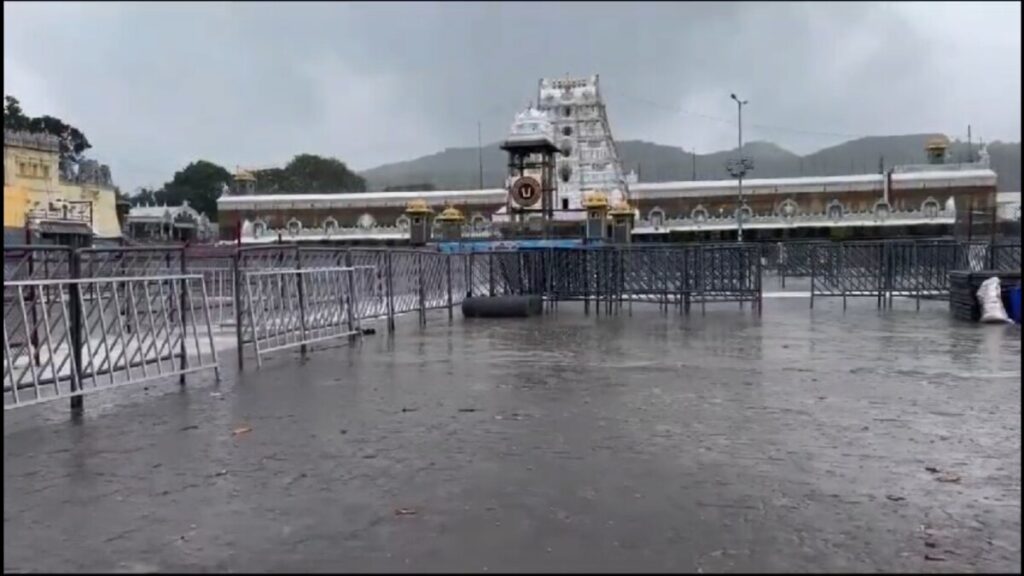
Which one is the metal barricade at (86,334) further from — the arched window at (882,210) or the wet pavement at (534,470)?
the arched window at (882,210)

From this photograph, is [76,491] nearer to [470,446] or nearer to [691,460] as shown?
[470,446]

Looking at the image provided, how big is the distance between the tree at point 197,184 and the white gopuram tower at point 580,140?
171ft

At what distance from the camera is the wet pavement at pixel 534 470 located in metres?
4.25

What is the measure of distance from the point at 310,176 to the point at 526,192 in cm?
6971

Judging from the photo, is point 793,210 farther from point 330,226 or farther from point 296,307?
point 296,307

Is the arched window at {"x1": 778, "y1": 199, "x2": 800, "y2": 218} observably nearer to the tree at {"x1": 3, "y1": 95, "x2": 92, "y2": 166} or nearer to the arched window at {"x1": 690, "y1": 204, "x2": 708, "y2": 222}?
the arched window at {"x1": 690, "y1": 204, "x2": 708, "y2": 222}

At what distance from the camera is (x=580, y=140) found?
76.1 m

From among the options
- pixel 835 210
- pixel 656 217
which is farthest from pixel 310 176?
pixel 835 210

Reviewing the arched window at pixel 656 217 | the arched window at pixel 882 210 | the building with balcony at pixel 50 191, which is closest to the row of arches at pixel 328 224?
the arched window at pixel 656 217

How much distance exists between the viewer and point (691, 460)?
6031mm

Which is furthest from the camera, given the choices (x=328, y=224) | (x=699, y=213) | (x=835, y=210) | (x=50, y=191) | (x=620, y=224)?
(x=328, y=224)

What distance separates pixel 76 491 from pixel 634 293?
1770 cm

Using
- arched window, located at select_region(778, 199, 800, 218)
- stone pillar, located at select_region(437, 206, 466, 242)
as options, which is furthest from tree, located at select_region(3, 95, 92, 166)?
arched window, located at select_region(778, 199, 800, 218)

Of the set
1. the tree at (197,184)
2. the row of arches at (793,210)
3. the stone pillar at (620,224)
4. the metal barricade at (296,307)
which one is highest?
the tree at (197,184)
